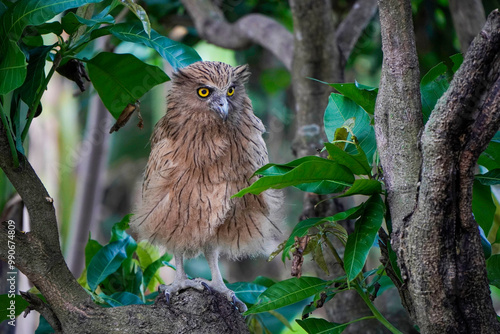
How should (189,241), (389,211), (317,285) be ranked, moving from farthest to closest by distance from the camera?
(189,241) → (317,285) → (389,211)

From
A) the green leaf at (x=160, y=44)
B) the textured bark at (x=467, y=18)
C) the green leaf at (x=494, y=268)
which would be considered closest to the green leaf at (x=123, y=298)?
the green leaf at (x=160, y=44)

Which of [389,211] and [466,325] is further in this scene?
[389,211]

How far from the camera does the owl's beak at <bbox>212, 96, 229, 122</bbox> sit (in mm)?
2532

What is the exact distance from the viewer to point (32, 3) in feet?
5.91

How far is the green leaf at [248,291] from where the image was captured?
101 inches

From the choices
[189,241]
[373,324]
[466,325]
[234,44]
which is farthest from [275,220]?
[234,44]

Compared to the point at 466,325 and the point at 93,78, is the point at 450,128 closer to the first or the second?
the point at 466,325

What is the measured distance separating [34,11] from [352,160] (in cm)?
108

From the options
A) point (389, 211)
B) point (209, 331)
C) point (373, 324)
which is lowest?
point (373, 324)

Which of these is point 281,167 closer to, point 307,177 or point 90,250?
point 307,177

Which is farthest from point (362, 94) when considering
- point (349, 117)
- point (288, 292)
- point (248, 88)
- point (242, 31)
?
point (248, 88)

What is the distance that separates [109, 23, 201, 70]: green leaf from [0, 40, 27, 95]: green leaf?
400mm

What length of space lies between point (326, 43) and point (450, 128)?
6.85 ft

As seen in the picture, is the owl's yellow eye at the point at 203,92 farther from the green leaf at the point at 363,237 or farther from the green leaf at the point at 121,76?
the green leaf at the point at 363,237
